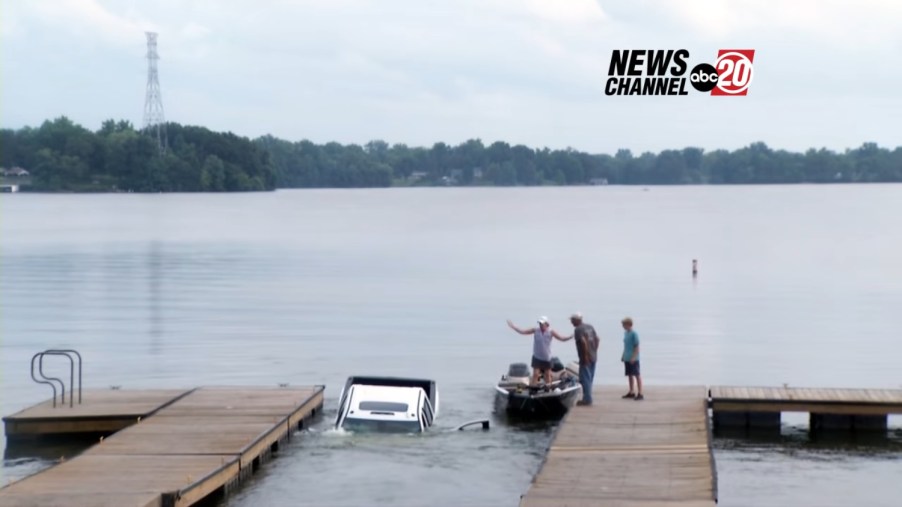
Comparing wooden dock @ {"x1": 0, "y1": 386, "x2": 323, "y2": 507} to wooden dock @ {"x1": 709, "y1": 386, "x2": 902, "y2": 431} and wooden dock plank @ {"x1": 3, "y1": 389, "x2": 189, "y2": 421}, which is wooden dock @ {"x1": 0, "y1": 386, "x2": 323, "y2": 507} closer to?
wooden dock plank @ {"x1": 3, "y1": 389, "x2": 189, "y2": 421}

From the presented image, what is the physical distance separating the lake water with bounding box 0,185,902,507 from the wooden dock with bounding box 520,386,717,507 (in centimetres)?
134

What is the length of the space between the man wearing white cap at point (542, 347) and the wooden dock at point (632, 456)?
5.61ft

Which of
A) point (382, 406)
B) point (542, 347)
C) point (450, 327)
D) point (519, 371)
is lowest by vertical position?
point (450, 327)

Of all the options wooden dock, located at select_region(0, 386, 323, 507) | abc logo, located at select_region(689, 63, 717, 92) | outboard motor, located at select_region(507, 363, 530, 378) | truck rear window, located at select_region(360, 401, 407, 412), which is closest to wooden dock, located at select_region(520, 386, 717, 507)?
A: outboard motor, located at select_region(507, 363, 530, 378)

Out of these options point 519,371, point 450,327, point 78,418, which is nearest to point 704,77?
point 450,327

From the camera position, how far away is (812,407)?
3145 cm

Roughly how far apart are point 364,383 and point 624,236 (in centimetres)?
10909

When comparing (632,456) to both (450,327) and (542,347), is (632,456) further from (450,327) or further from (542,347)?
(450,327)

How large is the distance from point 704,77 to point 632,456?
211 feet

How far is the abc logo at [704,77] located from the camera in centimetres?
8125

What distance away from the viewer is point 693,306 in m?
65.6

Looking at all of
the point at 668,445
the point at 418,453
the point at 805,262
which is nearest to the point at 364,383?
the point at 418,453

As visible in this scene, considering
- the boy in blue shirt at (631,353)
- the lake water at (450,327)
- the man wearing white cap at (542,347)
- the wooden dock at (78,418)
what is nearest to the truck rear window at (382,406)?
the lake water at (450,327)

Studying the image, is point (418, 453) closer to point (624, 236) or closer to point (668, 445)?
point (668, 445)
